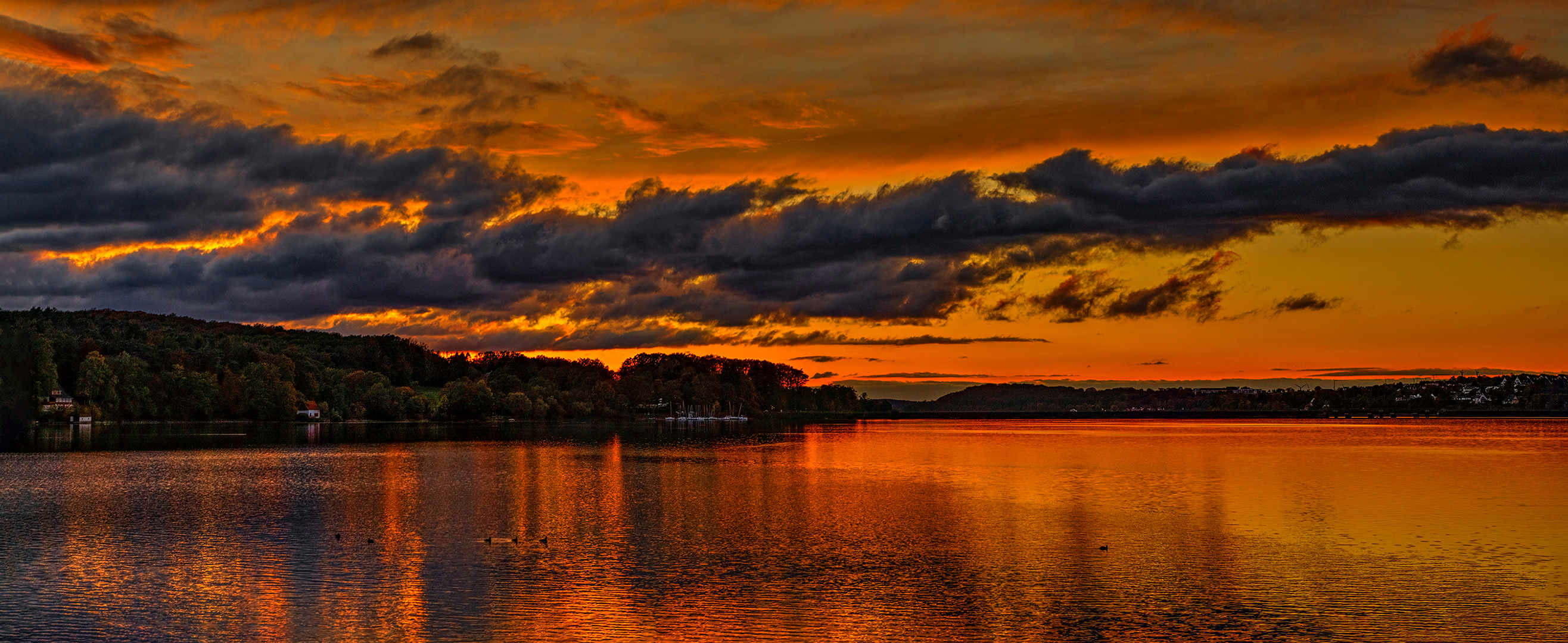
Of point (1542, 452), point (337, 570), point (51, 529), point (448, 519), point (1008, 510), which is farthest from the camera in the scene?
point (1542, 452)

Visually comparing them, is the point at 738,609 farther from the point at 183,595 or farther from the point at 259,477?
the point at 259,477

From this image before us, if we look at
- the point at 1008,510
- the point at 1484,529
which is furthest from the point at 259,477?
the point at 1484,529

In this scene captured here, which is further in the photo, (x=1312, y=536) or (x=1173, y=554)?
(x=1312, y=536)

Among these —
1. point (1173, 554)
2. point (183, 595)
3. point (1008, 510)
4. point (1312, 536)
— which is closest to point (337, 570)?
point (183, 595)

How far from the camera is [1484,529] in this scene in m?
54.9

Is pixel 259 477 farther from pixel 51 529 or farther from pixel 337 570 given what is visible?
pixel 337 570

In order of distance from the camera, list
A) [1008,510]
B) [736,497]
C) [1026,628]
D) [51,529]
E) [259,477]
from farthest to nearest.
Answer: [259,477]
[736,497]
[1008,510]
[51,529]
[1026,628]

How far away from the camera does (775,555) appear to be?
4600cm

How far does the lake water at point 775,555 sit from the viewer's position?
3319 centimetres

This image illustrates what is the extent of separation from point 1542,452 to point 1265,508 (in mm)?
86461

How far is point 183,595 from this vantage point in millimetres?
36781

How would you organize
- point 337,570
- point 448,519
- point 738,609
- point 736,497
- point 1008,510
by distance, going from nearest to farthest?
1. point 738,609
2. point 337,570
3. point 448,519
4. point 1008,510
5. point 736,497

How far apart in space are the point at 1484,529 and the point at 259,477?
79.1 metres

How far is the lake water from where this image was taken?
1307 inches
